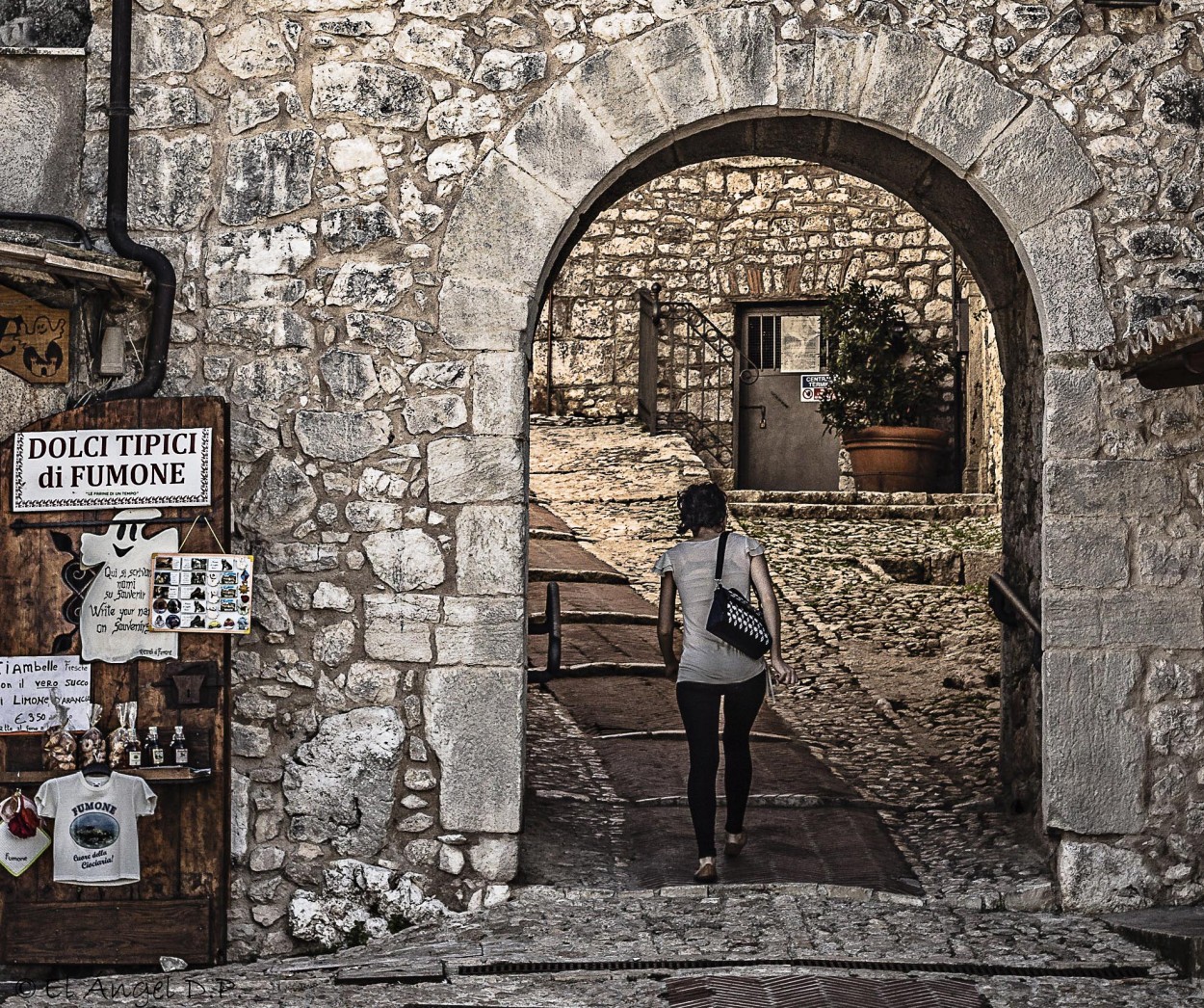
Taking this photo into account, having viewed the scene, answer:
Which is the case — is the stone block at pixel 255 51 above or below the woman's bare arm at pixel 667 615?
above

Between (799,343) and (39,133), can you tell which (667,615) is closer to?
(39,133)

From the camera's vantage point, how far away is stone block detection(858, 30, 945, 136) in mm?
5172

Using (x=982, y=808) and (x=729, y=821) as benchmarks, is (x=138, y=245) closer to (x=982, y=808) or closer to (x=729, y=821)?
(x=729, y=821)

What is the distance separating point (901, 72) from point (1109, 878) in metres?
2.84

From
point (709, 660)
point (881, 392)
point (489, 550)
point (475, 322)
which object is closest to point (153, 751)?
point (489, 550)

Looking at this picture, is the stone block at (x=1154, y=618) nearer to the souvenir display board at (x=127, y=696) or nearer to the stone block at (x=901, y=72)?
the stone block at (x=901, y=72)

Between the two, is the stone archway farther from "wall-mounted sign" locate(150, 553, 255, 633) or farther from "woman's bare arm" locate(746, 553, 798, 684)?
"woman's bare arm" locate(746, 553, 798, 684)

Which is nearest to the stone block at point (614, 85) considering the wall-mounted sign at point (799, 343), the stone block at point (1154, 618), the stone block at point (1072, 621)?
the stone block at point (1072, 621)

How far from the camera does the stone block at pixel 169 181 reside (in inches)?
207

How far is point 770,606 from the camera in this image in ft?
17.4

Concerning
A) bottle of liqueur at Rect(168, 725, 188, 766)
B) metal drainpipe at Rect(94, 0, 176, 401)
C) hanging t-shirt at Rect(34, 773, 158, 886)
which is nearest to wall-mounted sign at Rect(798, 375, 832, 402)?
metal drainpipe at Rect(94, 0, 176, 401)

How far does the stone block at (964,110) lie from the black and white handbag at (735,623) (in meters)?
1.65

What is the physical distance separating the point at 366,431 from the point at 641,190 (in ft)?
32.1

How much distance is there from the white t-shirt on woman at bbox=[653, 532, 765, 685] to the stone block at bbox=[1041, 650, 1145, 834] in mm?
1052
